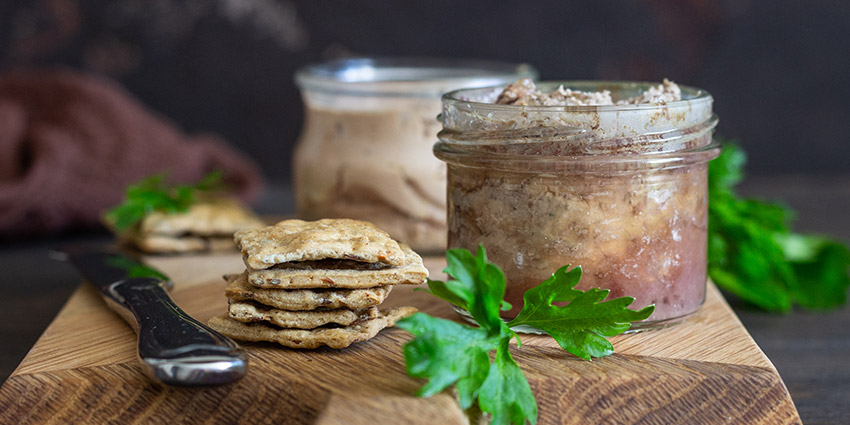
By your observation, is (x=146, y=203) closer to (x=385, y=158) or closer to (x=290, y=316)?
(x=385, y=158)

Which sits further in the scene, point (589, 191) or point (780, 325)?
point (780, 325)

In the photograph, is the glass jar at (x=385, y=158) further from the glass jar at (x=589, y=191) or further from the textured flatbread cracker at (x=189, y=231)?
the glass jar at (x=589, y=191)

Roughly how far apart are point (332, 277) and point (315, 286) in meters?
0.02

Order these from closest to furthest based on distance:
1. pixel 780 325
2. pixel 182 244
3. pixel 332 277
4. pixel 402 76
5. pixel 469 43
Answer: pixel 332 277, pixel 780 325, pixel 182 244, pixel 402 76, pixel 469 43

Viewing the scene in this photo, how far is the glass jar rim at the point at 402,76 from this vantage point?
61.7 inches

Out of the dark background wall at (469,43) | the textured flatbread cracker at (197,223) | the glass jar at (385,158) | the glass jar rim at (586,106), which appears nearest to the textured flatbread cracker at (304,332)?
the glass jar rim at (586,106)

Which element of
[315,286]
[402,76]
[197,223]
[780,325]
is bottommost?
[780,325]

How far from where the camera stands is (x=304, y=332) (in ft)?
3.29

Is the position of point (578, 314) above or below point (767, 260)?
above

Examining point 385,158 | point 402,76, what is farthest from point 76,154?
point 385,158

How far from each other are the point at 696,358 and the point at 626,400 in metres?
0.13

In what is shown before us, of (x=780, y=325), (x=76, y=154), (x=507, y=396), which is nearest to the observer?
(x=507, y=396)

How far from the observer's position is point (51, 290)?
163cm

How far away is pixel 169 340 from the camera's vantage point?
93 cm
